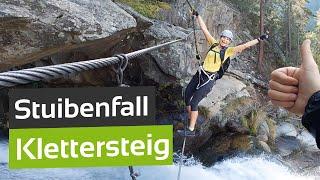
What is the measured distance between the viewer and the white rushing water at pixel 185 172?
6652mm

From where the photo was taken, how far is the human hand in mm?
1005

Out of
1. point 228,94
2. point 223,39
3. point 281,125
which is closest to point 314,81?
point 223,39

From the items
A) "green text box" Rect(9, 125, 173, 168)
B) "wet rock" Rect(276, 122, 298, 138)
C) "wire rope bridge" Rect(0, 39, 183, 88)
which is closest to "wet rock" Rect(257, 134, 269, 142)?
"wet rock" Rect(276, 122, 298, 138)

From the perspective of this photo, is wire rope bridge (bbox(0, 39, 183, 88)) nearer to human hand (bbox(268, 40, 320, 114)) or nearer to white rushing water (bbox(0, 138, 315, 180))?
human hand (bbox(268, 40, 320, 114))

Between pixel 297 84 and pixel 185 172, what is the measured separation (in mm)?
7002

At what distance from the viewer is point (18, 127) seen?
2.46 m

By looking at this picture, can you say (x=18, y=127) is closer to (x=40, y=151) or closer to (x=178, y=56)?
(x=40, y=151)

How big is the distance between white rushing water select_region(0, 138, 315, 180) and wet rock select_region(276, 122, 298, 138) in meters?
2.08

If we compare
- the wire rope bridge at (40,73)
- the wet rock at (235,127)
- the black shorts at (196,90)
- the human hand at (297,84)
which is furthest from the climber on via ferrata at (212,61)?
the human hand at (297,84)

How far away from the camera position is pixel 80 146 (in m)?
2.66

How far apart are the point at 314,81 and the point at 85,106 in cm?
221

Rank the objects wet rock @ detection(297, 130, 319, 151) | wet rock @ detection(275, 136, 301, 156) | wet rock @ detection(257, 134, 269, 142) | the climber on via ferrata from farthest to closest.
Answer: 1. wet rock @ detection(297, 130, 319, 151)
2. wet rock @ detection(275, 136, 301, 156)
3. wet rock @ detection(257, 134, 269, 142)
4. the climber on via ferrata

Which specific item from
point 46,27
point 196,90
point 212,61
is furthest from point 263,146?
point 46,27

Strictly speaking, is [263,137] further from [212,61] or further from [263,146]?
[212,61]
